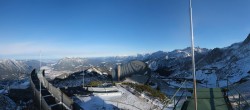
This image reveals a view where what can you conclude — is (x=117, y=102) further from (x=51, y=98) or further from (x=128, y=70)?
(x=128, y=70)

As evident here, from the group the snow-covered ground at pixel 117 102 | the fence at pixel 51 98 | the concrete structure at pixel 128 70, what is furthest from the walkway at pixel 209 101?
the concrete structure at pixel 128 70

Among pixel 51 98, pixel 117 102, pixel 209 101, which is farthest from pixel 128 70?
pixel 209 101

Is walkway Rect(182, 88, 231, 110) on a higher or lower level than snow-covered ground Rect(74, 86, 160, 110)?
higher

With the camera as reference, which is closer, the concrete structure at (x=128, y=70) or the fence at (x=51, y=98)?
the fence at (x=51, y=98)

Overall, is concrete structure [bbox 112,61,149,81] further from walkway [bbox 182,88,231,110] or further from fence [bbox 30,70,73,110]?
walkway [bbox 182,88,231,110]

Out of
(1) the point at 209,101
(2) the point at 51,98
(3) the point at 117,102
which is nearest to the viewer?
(1) the point at 209,101

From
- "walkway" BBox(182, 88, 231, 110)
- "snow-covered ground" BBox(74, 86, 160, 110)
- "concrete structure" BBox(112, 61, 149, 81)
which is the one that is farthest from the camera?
"concrete structure" BBox(112, 61, 149, 81)

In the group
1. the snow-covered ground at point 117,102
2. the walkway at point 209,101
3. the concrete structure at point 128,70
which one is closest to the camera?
the walkway at point 209,101

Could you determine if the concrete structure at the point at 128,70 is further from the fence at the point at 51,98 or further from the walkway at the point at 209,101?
the walkway at the point at 209,101

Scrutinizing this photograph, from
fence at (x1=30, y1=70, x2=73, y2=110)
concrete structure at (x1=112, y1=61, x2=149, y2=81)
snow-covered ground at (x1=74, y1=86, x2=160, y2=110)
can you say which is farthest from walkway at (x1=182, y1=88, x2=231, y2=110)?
concrete structure at (x1=112, y1=61, x2=149, y2=81)

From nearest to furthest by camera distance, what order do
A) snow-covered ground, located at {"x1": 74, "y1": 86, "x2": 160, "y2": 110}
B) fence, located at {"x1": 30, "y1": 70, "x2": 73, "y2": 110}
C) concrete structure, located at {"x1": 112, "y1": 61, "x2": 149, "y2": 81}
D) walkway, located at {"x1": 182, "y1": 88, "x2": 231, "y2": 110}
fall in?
walkway, located at {"x1": 182, "y1": 88, "x2": 231, "y2": 110}, fence, located at {"x1": 30, "y1": 70, "x2": 73, "y2": 110}, snow-covered ground, located at {"x1": 74, "y1": 86, "x2": 160, "y2": 110}, concrete structure, located at {"x1": 112, "y1": 61, "x2": 149, "y2": 81}

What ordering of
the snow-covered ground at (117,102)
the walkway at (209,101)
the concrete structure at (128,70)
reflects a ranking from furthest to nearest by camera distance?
the concrete structure at (128,70)
the snow-covered ground at (117,102)
the walkway at (209,101)
